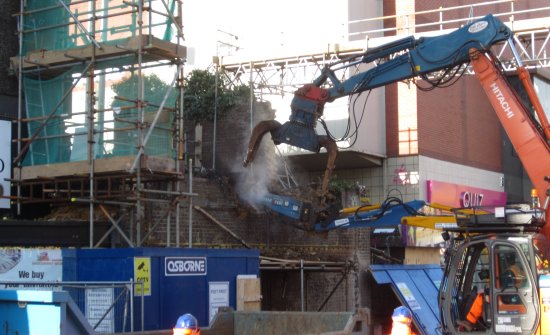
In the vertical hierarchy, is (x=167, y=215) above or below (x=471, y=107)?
below

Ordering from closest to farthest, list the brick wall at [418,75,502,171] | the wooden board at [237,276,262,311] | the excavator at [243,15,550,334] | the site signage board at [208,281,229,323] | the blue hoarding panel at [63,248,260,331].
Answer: the excavator at [243,15,550,334], the blue hoarding panel at [63,248,260,331], the site signage board at [208,281,229,323], the wooden board at [237,276,262,311], the brick wall at [418,75,502,171]

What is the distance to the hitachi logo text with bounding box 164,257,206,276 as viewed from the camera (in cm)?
1452

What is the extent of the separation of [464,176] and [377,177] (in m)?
4.30

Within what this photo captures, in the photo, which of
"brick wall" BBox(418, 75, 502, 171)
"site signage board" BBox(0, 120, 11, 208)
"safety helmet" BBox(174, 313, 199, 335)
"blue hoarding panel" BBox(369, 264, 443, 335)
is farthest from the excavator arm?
"brick wall" BBox(418, 75, 502, 171)

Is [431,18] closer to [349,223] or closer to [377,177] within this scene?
[377,177]

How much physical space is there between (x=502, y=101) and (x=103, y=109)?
298 inches

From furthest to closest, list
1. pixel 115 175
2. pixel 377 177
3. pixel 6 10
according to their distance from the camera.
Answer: pixel 377 177
pixel 6 10
pixel 115 175

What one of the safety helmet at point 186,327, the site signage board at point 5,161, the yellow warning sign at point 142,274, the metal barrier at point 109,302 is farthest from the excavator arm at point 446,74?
the safety helmet at point 186,327

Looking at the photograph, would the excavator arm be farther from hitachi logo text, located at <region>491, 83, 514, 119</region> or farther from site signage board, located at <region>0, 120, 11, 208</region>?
site signage board, located at <region>0, 120, 11, 208</region>

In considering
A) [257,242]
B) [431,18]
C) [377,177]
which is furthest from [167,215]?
[431,18]

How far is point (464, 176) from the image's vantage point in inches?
1198

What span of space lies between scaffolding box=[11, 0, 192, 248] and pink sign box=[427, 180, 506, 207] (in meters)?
12.0

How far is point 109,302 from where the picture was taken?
13.6 m

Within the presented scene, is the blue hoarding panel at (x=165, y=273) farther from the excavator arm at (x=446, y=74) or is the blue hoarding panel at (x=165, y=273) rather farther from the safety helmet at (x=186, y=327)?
the safety helmet at (x=186, y=327)
